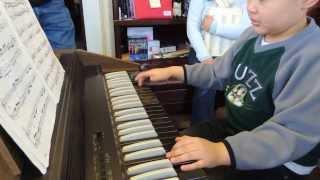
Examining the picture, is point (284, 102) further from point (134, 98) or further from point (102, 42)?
point (102, 42)

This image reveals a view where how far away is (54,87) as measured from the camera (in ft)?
2.66

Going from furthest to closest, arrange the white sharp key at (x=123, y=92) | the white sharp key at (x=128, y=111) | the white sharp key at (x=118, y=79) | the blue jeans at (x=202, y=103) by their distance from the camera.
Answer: the blue jeans at (x=202, y=103)
the white sharp key at (x=118, y=79)
the white sharp key at (x=123, y=92)
the white sharp key at (x=128, y=111)

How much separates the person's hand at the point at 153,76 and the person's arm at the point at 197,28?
0.69m

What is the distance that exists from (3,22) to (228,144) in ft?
1.78

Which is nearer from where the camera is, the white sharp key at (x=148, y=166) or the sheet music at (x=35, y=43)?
the white sharp key at (x=148, y=166)

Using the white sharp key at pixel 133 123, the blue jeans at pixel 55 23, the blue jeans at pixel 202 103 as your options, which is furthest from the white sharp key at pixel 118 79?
the blue jeans at pixel 202 103

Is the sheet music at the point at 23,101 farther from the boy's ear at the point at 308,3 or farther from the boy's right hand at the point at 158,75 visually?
the boy's ear at the point at 308,3

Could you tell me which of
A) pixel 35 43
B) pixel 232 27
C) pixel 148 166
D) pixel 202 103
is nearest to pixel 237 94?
pixel 148 166

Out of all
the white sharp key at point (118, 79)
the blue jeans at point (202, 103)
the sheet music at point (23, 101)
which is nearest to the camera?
the sheet music at point (23, 101)

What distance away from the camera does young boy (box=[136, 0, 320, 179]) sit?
2.41 ft

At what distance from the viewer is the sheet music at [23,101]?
1.72 ft

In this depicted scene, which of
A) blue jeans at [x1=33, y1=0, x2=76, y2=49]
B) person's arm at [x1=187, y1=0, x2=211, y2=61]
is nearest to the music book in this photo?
blue jeans at [x1=33, y1=0, x2=76, y2=49]

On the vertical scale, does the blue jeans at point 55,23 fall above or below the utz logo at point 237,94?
above

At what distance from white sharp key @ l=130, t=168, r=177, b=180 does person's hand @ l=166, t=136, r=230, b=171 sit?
0.03 metres
